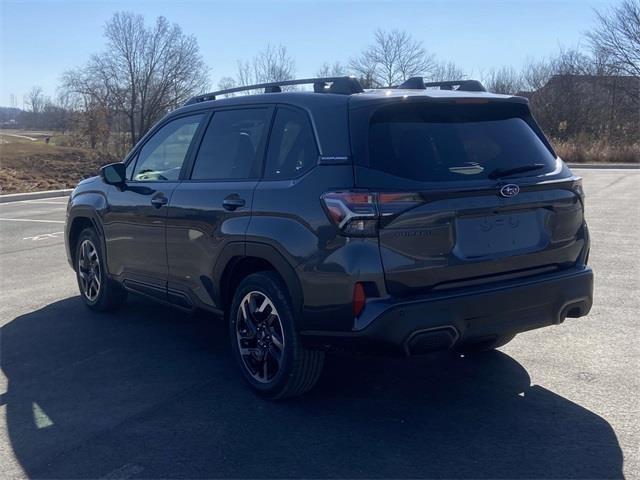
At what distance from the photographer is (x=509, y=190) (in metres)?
4.06

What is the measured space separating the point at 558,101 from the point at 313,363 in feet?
136

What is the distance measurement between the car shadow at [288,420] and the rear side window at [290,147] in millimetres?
1402

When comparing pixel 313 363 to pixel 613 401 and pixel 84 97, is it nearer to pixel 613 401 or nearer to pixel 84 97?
pixel 613 401

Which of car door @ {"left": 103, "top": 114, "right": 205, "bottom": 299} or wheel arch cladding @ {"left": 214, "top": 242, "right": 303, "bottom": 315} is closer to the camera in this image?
wheel arch cladding @ {"left": 214, "top": 242, "right": 303, "bottom": 315}

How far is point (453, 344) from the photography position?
3883 mm

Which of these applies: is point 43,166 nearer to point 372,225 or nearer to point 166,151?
point 166,151

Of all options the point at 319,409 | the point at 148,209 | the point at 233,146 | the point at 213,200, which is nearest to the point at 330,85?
the point at 233,146

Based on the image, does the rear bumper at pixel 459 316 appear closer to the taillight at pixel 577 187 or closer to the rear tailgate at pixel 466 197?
the rear tailgate at pixel 466 197

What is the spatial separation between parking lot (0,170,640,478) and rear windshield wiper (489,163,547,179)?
1.35 metres

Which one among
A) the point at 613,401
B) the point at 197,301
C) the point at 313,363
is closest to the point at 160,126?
the point at 197,301

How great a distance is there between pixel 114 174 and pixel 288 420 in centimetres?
274

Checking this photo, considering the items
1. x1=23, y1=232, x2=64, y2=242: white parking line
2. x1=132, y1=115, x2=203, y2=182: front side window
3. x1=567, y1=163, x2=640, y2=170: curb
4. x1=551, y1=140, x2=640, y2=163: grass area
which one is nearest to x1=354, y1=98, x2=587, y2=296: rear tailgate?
x1=132, y1=115, x2=203, y2=182: front side window

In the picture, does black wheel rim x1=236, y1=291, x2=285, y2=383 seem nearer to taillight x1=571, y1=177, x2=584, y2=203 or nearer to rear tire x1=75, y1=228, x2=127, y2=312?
taillight x1=571, y1=177, x2=584, y2=203

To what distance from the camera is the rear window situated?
12.9 feet
